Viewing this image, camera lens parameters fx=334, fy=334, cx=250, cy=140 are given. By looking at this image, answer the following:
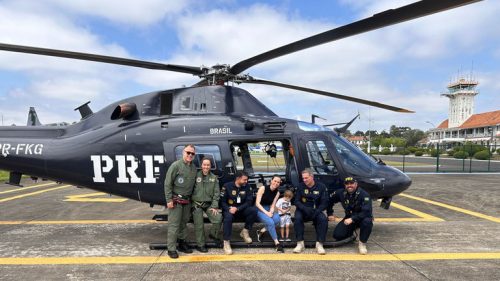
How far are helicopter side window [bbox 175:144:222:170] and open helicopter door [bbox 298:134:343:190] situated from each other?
1.55 m

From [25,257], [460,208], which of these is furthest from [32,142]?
[460,208]

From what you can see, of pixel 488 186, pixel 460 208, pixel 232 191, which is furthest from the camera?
pixel 488 186

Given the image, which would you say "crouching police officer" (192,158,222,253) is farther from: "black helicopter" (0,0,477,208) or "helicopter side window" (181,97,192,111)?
"helicopter side window" (181,97,192,111)

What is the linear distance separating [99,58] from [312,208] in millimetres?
4529

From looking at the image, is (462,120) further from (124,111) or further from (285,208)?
(124,111)

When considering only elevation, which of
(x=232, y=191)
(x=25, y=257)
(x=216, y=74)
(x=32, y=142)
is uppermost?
(x=216, y=74)

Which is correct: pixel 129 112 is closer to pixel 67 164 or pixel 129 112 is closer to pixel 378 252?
pixel 67 164

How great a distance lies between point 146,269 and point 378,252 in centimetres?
379

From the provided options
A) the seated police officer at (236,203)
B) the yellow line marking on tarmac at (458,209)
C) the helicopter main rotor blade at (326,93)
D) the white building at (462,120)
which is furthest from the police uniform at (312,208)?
the white building at (462,120)

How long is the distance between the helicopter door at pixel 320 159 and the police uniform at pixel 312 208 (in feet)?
1.83

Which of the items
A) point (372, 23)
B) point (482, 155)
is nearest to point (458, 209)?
point (372, 23)

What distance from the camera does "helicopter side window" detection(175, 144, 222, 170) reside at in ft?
20.5

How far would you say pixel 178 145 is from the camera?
625 cm

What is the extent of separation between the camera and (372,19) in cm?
431
